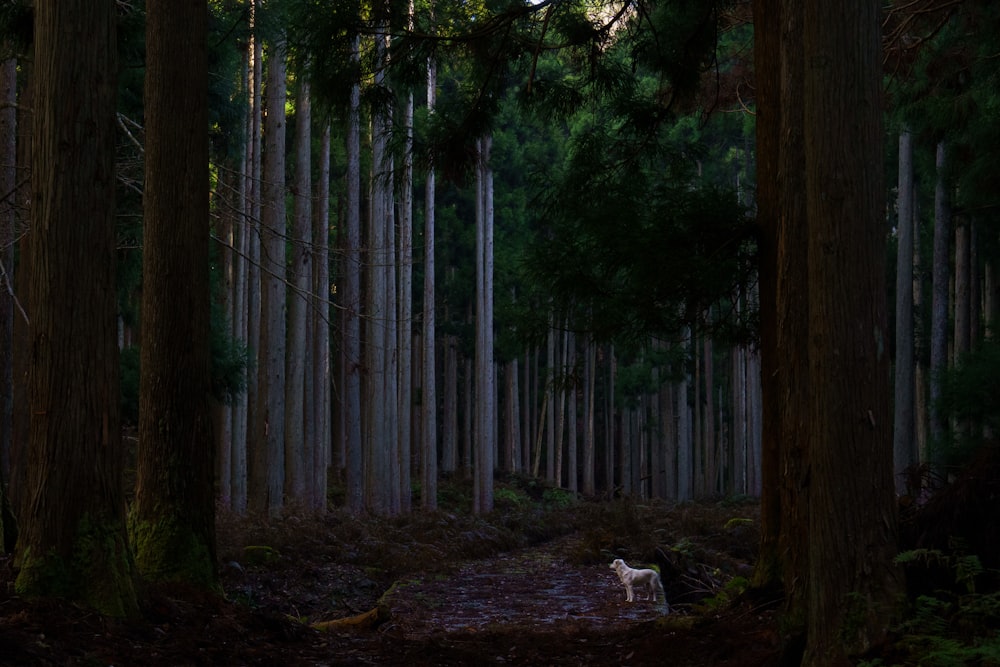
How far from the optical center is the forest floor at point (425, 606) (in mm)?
5984

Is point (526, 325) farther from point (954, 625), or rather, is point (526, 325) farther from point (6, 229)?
point (6, 229)

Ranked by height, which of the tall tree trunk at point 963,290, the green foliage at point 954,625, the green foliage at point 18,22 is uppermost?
the green foliage at point 18,22

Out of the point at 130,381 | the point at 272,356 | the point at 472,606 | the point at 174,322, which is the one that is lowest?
the point at 472,606

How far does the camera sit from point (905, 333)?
813 inches

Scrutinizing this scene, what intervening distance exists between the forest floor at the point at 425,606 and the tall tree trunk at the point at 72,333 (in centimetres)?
30

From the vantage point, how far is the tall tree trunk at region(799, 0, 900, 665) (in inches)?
200

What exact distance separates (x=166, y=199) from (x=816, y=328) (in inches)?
203

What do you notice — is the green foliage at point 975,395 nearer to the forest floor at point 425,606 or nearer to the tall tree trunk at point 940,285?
the forest floor at point 425,606

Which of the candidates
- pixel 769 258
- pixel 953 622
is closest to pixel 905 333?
pixel 769 258

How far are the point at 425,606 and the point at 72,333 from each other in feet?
21.7

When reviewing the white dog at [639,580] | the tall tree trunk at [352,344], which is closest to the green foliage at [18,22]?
the white dog at [639,580]

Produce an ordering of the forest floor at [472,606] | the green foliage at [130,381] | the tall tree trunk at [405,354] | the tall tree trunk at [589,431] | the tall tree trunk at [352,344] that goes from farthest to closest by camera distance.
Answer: the tall tree trunk at [589,431] < the tall tree trunk at [405,354] < the tall tree trunk at [352,344] < the green foliage at [130,381] < the forest floor at [472,606]

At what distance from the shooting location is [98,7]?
616 centimetres

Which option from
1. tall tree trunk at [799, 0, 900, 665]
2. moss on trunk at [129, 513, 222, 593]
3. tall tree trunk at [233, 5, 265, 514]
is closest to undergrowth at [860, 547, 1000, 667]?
tall tree trunk at [799, 0, 900, 665]
